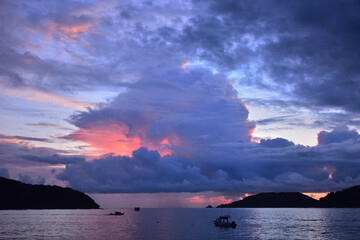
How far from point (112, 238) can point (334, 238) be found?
7963 cm

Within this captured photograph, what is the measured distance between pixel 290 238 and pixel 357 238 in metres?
22.0

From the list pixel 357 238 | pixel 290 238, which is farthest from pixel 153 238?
pixel 357 238

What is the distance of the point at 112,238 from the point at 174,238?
849 inches

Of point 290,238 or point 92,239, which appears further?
point 290,238

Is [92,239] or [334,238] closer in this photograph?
[92,239]

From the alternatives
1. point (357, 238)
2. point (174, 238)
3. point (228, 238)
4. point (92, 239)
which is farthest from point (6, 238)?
point (357, 238)

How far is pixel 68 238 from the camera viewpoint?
112312 millimetres

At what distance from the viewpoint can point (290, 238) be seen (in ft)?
384

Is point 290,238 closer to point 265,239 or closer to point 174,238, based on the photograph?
point 265,239

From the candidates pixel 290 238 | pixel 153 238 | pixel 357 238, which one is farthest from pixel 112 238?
pixel 357 238

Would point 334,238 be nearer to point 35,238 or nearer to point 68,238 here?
point 68,238

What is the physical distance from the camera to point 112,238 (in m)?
111

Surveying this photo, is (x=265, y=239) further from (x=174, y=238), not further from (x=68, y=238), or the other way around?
(x=68, y=238)

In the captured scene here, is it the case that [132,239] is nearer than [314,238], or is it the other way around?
[132,239]
